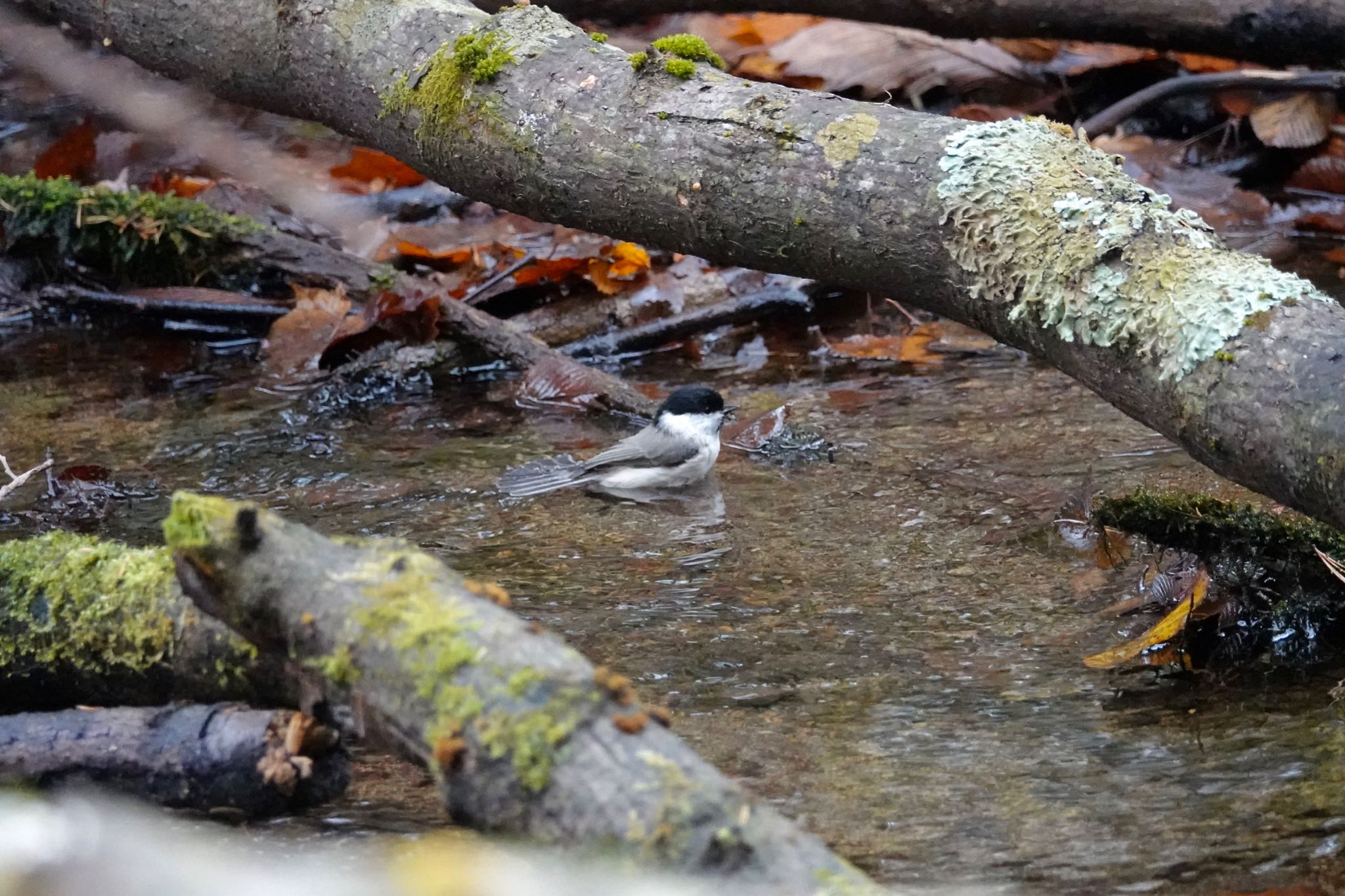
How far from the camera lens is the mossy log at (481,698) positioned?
4.55 ft

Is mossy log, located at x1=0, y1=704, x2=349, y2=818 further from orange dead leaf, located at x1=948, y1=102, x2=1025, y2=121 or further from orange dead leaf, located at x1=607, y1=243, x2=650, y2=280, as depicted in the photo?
orange dead leaf, located at x1=948, y1=102, x2=1025, y2=121

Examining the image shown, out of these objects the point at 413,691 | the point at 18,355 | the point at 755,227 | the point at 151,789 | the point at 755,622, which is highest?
the point at 755,227

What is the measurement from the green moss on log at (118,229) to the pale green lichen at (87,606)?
4.02m

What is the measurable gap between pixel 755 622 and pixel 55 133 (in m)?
6.51

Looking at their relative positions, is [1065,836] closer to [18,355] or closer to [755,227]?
[755,227]

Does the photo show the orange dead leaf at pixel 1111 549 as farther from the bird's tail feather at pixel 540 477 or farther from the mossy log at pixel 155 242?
the mossy log at pixel 155 242

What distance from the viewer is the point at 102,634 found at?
2.26 meters

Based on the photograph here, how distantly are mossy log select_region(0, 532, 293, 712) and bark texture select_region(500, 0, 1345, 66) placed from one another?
14.3 ft

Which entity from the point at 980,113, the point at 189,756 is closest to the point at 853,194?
the point at 189,756

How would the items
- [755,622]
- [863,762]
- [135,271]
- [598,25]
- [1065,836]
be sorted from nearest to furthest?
1. [1065,836]
2. [863,762]
3. [755,622]
4. [135,271]
5. [598,25]

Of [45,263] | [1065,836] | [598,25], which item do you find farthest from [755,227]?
[598,25]

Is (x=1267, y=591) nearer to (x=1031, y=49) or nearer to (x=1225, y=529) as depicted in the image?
(x=1225, y=529)

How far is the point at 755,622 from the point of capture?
3.11 m

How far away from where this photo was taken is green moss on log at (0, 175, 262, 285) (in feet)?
19.9
